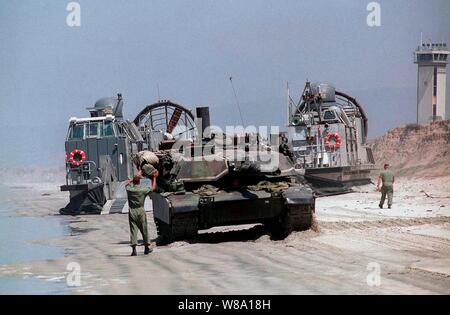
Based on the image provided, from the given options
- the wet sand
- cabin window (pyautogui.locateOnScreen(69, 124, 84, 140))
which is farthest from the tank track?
cabin window (pyautogui.locateOnScreen(69, 124, 84, 140))

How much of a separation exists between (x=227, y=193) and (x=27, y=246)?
3.98 m

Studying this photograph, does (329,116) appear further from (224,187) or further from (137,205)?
(137,205)

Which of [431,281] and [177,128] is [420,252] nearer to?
[431,281]

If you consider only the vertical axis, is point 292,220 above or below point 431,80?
below

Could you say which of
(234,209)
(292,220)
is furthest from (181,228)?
(292,220)

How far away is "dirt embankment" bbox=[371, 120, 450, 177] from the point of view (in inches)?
2134

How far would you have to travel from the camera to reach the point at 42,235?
21.5 meters

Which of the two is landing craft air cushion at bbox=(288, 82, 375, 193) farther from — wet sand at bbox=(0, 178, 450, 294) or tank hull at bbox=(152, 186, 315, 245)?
tank hull at bbox=(152, 186, 315, 245)

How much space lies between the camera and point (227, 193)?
57.3ft

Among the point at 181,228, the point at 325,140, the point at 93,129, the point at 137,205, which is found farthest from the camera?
the point at 325,140

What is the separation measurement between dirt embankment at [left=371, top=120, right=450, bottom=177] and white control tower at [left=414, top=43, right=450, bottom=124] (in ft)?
39.7
